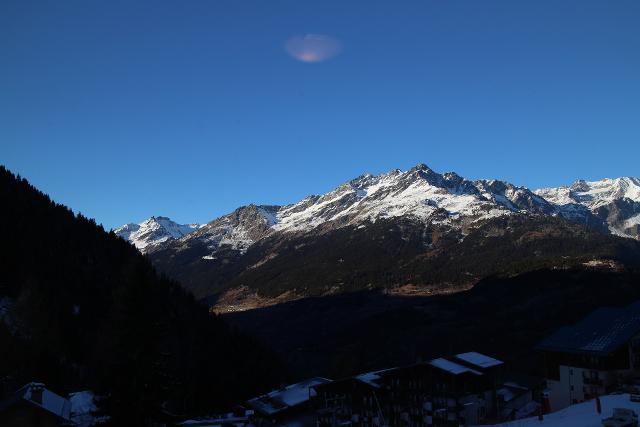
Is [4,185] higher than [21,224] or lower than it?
higher

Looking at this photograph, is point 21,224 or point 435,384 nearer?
point 435,384

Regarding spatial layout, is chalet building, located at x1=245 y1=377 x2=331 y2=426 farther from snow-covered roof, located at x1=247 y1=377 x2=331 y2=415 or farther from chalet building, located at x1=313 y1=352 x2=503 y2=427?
chalet building, located at x1=313 y1=352 x2=503 y2=427

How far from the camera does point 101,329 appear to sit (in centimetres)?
9475

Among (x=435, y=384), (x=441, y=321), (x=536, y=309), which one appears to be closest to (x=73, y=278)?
(x=435, y=384)

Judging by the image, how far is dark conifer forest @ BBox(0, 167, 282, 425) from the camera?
109ft

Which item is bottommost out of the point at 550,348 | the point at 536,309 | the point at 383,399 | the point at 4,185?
the point at 383,399

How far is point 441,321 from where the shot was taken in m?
184

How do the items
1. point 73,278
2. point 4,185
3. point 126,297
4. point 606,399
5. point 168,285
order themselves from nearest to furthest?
point 606,399
point 126,297
point 73,278
point 4,185
point 168,285

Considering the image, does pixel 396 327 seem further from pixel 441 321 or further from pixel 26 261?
pixel 26 261

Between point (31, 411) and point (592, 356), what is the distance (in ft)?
165

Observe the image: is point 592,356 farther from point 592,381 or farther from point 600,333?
point 600,333

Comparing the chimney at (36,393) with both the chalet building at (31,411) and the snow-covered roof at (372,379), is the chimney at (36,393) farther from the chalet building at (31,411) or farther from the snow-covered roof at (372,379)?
the snow-covered roof at (372,379)

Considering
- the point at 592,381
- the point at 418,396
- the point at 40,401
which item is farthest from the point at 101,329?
the point at 592,381

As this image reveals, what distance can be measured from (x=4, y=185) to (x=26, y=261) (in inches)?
1383
